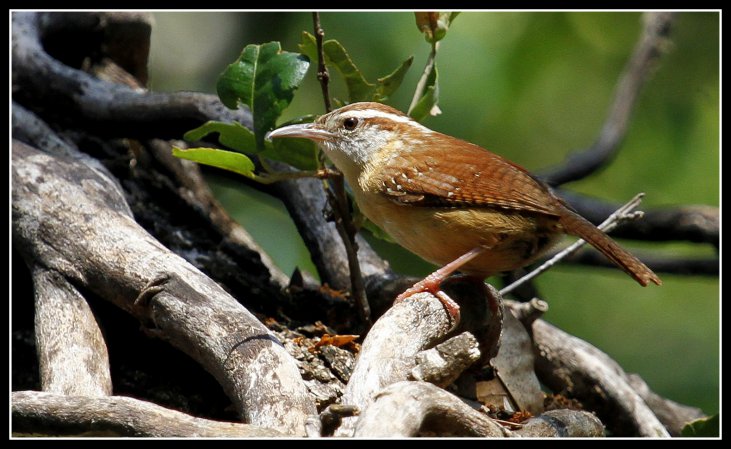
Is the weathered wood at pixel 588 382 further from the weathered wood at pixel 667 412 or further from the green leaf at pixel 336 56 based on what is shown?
the green leaf at pixel 336 56

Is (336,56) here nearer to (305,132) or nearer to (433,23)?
(305,132)

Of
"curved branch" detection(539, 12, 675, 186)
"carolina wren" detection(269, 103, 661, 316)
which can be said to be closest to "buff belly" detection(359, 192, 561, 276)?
"carolina wren" detection(269, 103, 661, 316)

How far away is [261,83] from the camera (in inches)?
146

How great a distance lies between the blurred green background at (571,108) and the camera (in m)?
7.71

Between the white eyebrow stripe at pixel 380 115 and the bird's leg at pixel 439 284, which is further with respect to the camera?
the white eyebrow stripe at pixel 380 115

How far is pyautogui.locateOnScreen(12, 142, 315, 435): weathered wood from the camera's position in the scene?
118 inches

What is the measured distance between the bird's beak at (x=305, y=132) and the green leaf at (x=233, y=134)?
0.41ft

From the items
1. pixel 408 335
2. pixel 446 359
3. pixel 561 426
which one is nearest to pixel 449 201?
pixel 408 335

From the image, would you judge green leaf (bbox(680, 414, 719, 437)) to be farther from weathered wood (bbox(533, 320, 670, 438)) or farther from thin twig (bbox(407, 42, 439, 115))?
thin twig (bbox(407, 42, 439, 115))

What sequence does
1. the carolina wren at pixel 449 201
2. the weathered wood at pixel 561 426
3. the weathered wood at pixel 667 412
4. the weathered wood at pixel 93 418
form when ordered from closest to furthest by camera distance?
the weathered wood at pixel 93 418
the weathered wood at pixel 561 426
the carolina wren at pixel 449 201
the weathered wood at pixel 667 412

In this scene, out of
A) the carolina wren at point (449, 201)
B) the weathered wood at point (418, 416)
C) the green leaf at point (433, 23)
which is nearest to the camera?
the weathered wood at point (418, 416)

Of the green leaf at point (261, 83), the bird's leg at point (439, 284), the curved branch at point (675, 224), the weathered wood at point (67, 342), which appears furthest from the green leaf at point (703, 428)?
the weathered wood at point (67, 342)

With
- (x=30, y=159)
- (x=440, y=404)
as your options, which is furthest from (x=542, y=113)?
(x=440, y=404)

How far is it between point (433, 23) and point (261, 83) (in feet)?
2.76
